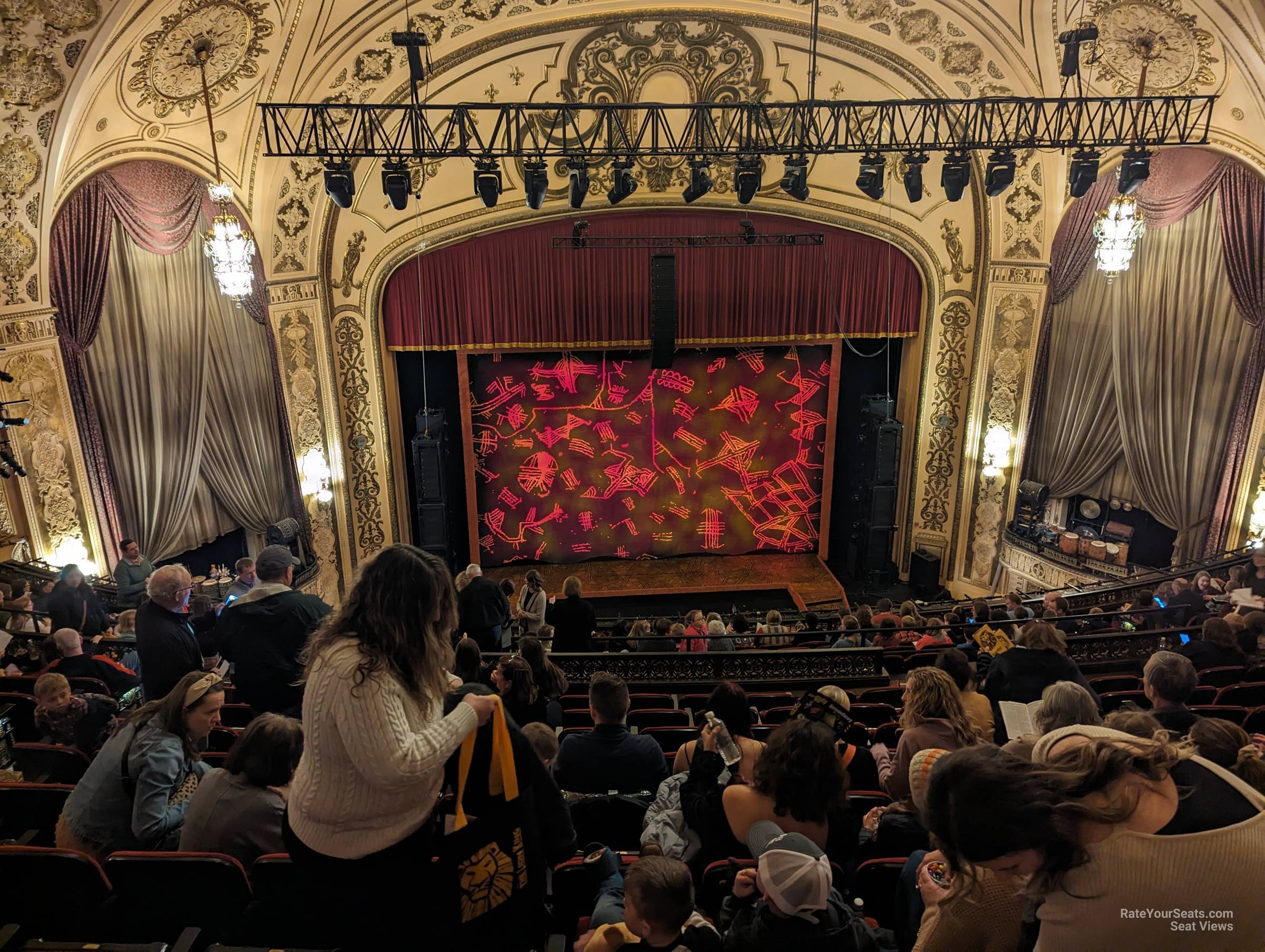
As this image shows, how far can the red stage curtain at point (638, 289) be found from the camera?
12.7 metres

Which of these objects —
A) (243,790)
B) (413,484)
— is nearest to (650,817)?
(243,790)

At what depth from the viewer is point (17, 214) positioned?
339 inches

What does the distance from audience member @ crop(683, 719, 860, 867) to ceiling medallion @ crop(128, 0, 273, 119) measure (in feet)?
28.5

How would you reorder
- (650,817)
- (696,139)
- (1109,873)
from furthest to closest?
(696,139)
(650,817)
(1109,873)

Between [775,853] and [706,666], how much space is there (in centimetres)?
489

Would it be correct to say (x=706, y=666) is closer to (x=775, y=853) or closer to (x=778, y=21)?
(x=775, y=853)

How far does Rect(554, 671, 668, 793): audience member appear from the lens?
12.5 ft

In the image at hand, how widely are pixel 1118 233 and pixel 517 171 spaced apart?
24.2 feet

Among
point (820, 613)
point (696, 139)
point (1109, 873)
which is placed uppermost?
point (696, 139)

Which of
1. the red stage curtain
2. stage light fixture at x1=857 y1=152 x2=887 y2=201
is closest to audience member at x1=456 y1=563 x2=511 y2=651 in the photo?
stage light fixture at x1=857 y1=152 x2=887 y2=201

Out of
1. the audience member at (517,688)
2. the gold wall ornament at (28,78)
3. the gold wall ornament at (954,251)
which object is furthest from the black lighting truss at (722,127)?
the audience member at (517,688)

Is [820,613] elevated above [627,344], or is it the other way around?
[627,344]

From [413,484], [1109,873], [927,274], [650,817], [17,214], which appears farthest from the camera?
[413,484]

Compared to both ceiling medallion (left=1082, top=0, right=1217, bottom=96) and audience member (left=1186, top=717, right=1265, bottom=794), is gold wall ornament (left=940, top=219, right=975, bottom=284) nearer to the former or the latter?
ceiling medallion (left=1082, top=0, right=1217, bottom=96)
